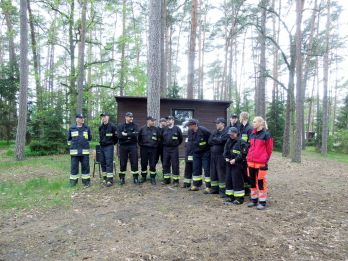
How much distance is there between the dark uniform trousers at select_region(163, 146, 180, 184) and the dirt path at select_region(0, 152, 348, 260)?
908 mm

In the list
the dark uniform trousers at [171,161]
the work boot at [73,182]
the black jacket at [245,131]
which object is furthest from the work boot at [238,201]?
the work boot at [73,182]

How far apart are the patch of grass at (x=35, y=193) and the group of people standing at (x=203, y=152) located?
0.70 meters

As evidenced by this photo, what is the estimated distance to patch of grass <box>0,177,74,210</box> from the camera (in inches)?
249

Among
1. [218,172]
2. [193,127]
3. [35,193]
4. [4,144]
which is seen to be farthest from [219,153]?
[4,144]

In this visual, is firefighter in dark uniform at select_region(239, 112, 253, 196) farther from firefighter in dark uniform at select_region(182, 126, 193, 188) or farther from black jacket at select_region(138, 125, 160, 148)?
black jacket at select_region(138, 125, 160, 148)

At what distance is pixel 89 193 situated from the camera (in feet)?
23.5

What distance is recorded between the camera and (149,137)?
Result: 792cm

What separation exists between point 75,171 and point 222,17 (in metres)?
23.3

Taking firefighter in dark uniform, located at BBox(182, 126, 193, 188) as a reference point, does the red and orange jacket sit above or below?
above

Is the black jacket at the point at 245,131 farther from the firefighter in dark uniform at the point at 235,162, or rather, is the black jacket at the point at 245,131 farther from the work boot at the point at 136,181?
the work boot at the point at 136,181

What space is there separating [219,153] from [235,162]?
804mm

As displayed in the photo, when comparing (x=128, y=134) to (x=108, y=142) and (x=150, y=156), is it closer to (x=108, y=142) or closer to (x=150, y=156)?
(x=108, y=142)

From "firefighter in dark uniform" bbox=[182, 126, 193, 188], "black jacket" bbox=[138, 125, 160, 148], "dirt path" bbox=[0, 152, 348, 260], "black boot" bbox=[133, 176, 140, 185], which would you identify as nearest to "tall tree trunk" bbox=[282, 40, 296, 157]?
"dirt path" bbox=[0, 152, 348, 260]

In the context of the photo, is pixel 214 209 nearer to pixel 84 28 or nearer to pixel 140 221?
pixel 140 221
